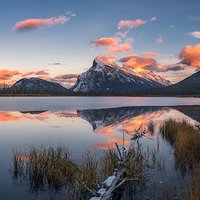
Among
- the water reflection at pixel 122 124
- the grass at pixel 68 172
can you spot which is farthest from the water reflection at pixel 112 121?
the grass at pixel 68 172

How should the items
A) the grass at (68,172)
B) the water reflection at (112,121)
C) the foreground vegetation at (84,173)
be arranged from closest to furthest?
the foreground vegetation at (84,173), the grass at (68,172), the water reflection at (112,121)

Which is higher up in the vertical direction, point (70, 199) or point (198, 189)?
point (198, 189)

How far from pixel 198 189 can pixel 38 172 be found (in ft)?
27.6

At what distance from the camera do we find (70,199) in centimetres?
1491

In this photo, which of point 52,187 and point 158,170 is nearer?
point 52,187

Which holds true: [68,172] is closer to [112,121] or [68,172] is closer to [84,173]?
[84,173]

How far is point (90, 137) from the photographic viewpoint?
35344mm

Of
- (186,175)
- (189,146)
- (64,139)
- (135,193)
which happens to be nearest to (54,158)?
(135,193)

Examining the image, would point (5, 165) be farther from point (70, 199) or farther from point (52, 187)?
point (70, 199)

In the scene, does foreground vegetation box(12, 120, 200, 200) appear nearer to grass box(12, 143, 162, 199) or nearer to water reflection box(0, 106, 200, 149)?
grass box(12, 143, 162, 199)

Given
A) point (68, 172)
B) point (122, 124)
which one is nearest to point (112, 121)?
point (122, 124)

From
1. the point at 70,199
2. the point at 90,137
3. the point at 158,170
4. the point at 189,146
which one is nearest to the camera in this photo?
the point at 70,199

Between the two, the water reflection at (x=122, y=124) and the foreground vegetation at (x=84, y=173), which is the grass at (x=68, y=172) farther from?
the water reflection at (x=122, y=124)

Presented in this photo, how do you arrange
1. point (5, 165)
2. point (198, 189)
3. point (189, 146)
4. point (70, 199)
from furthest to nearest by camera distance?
point (189, 146) < point (5, 165) < point (70, 199) < point (198, 189)
